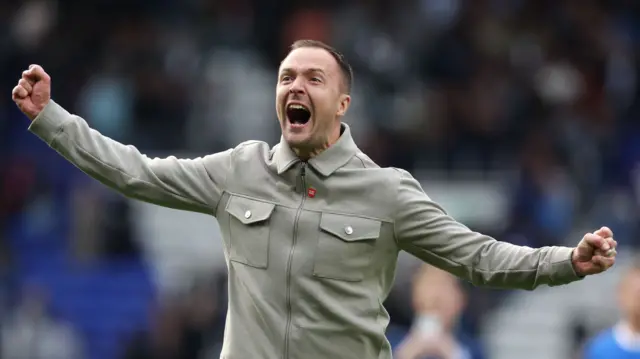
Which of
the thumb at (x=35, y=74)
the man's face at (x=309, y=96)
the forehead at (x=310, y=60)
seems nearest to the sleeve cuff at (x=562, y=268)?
the man's face at (x=309, y=96)

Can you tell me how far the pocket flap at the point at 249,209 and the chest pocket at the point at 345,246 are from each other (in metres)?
0.22

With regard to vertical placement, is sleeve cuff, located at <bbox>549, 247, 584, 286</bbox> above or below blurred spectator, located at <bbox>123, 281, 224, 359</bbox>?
above

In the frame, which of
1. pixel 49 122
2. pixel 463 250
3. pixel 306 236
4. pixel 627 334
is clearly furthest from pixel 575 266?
pixel 627 334

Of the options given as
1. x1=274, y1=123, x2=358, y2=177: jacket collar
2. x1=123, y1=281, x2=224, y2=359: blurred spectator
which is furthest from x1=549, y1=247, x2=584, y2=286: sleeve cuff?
x1=123, y1=281, x2=224, y2=359: blurred spectator

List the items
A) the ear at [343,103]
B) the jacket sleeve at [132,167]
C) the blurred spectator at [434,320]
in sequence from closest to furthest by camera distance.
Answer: the jacket sleeve at [132,167], the ear at [343,103], the blurred spectator at [434,320]

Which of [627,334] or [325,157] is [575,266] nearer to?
[325,157]

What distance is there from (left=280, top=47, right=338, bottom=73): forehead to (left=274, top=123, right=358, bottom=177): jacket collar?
0.28 metres

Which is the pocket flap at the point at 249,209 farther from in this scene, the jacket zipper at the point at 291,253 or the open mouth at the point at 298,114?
the open mouth at the point at 298,114

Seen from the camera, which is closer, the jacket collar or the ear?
the jacket collar

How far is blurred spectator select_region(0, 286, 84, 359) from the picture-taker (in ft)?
43.2

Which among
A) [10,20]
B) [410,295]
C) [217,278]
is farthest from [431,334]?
[10,20]

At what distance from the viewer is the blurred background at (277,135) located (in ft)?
42.2

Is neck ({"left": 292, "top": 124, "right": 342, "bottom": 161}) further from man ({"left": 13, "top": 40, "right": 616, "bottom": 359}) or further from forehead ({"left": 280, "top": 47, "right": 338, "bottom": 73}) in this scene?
forehead ({"left": 280, "top": 47, "right": 338, "bottom": 73})

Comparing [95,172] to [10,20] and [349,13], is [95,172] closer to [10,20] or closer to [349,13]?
[349,13]
